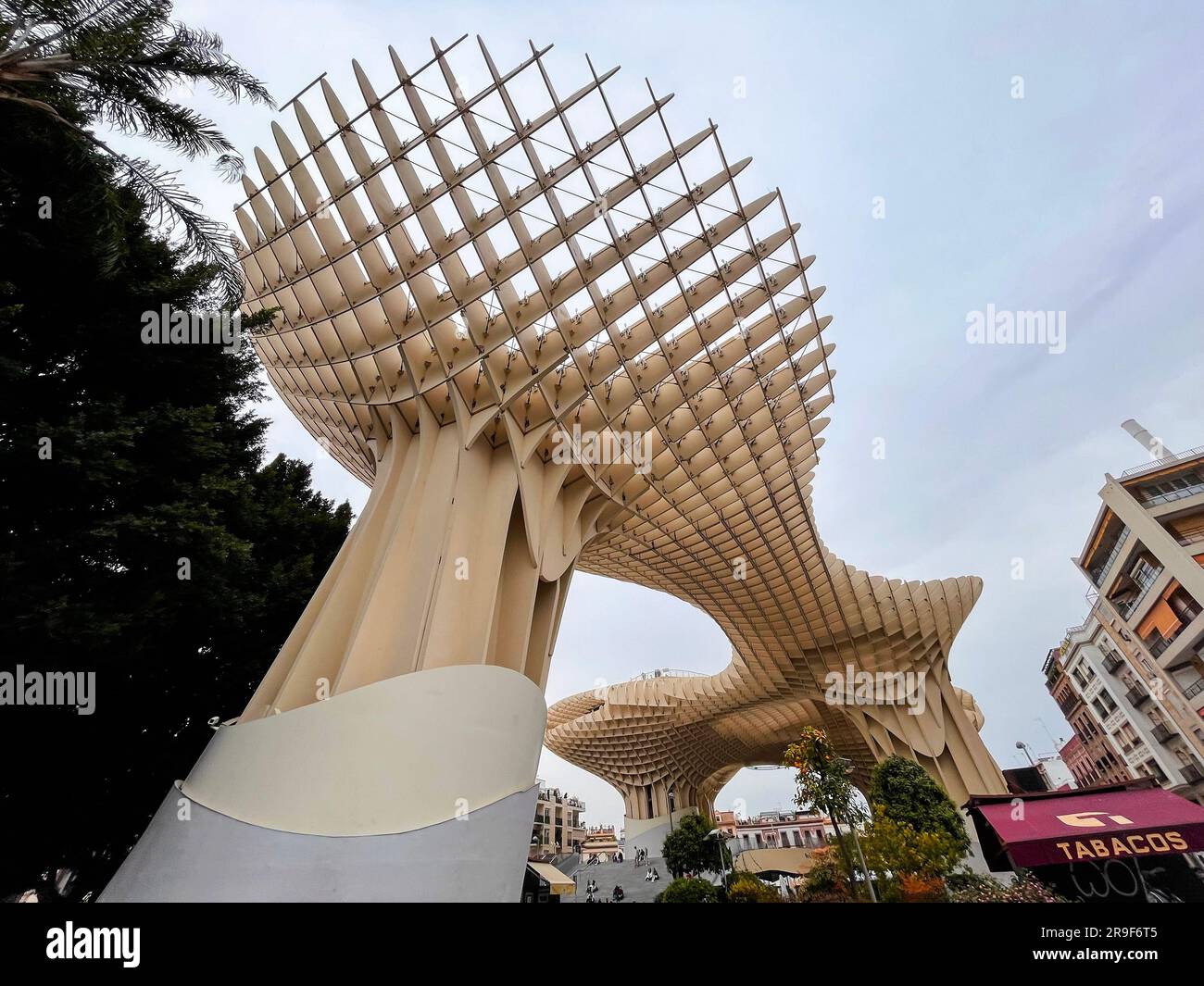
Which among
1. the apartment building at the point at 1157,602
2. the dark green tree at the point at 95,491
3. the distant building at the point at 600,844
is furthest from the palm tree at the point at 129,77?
the distant building at the point at 600,844

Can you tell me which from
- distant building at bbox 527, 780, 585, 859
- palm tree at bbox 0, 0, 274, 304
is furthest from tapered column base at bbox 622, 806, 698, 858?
palm tree at bbox 0, 0, 274, 304

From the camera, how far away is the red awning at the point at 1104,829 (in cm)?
1490

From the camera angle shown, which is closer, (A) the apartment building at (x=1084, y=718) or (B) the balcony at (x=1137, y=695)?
(B) the balcony at (x=1137, y=695)

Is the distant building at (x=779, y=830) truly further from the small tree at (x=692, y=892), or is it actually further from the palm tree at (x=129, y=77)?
the palm tree at (x=129, y=77)

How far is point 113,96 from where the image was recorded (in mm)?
9109

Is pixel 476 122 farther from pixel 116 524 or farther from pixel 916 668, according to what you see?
pixel 916 668

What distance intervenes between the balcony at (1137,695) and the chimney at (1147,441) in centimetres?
1584

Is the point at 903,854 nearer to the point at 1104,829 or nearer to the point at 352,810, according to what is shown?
the point at 1104,829

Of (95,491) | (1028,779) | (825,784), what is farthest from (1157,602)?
(1028,779)

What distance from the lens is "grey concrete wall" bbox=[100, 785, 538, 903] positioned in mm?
8945

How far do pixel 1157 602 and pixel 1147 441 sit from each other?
427 inches

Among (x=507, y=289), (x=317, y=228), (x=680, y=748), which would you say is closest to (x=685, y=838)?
(x=680, y=748)

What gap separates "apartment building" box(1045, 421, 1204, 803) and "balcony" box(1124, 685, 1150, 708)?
0.12 m

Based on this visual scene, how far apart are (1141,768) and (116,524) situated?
6348 centimetres
